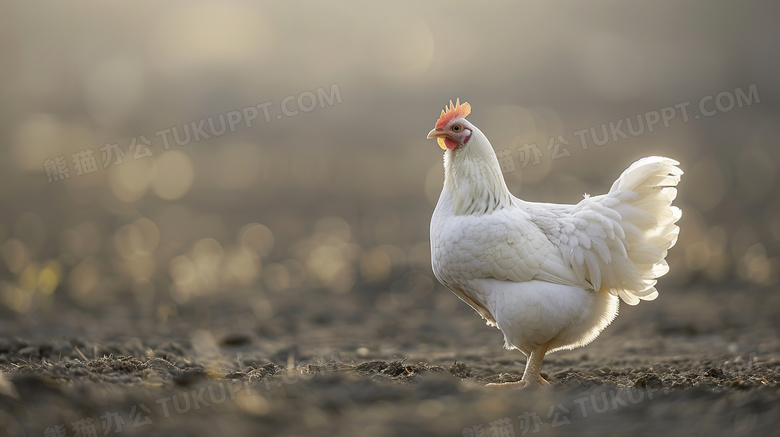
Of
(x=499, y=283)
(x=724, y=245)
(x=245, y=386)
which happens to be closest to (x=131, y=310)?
(x=245, y=386)

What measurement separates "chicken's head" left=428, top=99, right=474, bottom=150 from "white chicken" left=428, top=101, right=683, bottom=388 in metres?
0.60

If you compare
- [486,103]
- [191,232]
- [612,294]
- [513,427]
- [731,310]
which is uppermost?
[486,103]

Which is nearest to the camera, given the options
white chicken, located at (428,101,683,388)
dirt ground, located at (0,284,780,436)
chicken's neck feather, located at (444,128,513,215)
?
dirt ground, located at (0,284,780,436)

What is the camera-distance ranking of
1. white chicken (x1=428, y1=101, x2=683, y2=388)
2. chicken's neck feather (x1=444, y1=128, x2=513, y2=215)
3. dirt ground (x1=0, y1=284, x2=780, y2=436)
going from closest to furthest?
dirt ground (x1=0, y1=284, x2=780, y2=436) → white chicken (x1=428, y1=101, x2=683, y2=388) → chicken's neck feather (x1=444, y1=128, x2=513, y2=215)

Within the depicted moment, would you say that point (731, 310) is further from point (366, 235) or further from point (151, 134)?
point (151, 134)

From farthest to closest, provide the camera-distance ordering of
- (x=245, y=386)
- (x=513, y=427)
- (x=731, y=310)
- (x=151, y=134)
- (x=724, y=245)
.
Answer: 1. (x=151, y=134)
2. (x=724, y=245)
3. (x=731, y=310)
4. (x=245, y=386)
5. (x=513, y=427)

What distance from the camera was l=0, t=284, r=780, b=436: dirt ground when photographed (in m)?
2.92

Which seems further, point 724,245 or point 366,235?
point 366,235

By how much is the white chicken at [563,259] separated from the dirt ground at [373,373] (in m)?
0.48

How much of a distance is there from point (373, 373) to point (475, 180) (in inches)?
66.6

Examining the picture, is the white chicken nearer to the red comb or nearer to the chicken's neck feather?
the chicken's neck feather

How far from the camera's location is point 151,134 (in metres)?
13.6

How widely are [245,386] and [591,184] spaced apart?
1039cm

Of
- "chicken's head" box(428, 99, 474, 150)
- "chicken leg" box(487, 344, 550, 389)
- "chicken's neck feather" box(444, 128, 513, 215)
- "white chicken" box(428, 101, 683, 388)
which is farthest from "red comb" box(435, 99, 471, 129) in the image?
"chicken leg" box(487, 344, 550, 389)
